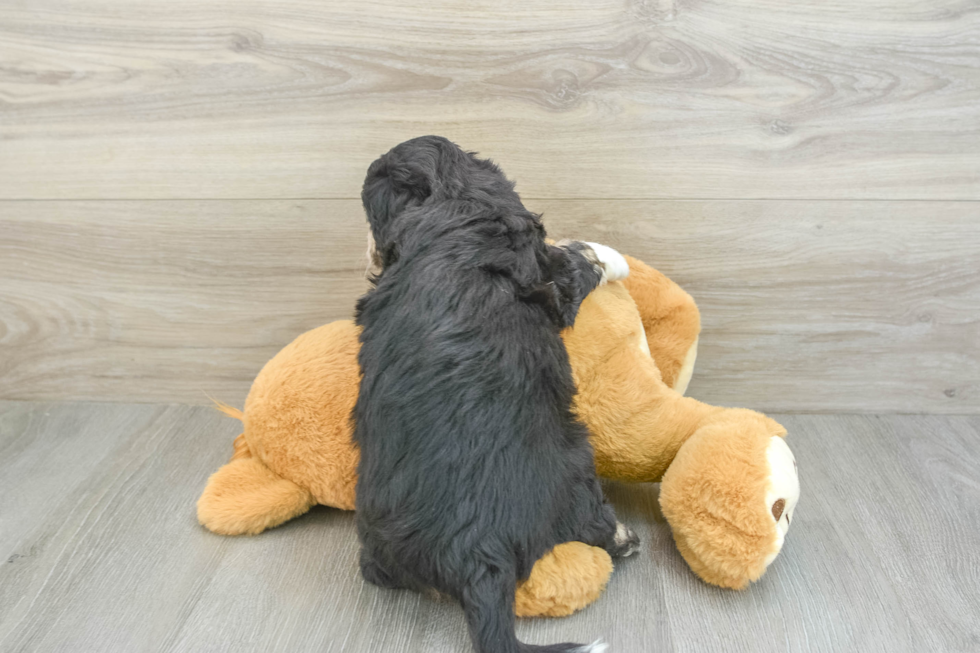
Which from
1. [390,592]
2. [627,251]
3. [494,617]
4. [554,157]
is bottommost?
[390,592]

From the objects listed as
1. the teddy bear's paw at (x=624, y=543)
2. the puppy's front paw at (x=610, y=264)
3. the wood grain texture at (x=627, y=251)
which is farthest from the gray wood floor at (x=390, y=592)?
the puppy's front paw at (x=610, y=264)

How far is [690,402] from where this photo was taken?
0.97 metres

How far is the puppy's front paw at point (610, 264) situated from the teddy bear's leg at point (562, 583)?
1.12ft

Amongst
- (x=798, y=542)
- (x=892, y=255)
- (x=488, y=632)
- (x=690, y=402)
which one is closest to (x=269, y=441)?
(x=488, y=632)

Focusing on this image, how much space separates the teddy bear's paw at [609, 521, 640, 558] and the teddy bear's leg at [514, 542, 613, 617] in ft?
0.18

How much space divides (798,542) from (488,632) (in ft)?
1.60

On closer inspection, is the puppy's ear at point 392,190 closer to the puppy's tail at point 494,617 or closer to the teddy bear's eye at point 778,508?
the puppy's tail at point 494,617

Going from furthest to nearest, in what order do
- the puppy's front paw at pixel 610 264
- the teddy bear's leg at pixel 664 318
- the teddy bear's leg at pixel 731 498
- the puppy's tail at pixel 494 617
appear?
the teddy bear's leg at pixel 664 318 → the puppy's front paw at pixel 610 264 → the teddy bear's leg at pixel 731 498 → the puppy's tail at pixel 494 617

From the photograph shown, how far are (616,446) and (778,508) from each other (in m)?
0.21

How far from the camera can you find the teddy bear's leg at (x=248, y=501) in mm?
999

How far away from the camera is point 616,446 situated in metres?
0.96

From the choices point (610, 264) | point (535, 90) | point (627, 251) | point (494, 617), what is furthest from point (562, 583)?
point (535, 90)

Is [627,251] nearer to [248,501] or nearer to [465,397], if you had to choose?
[465,397]

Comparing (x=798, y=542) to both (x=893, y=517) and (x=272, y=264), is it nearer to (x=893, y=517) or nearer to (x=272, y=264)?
(x=893, y=517)
